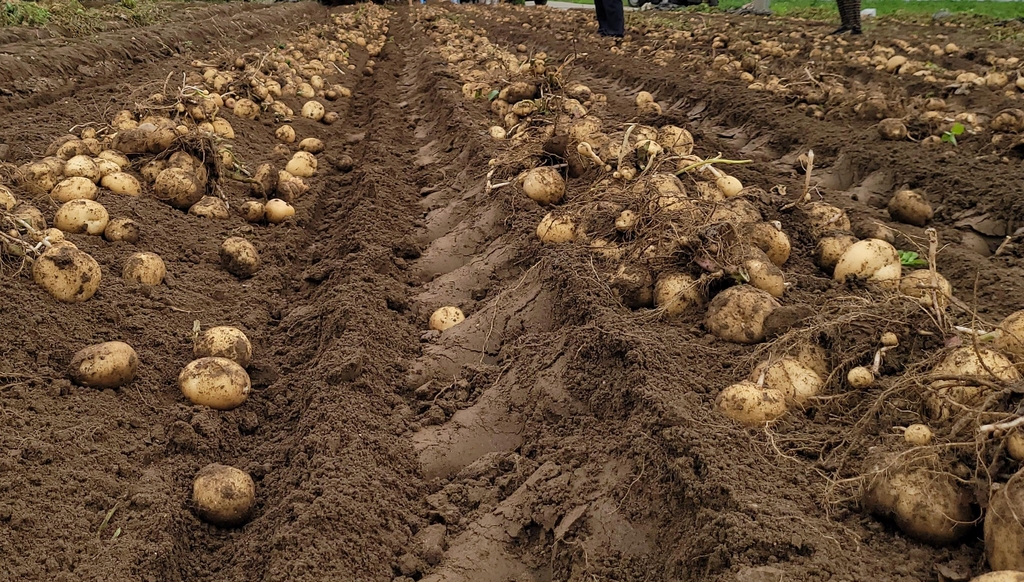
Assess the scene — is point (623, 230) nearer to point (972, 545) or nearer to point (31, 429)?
point (972, 545)

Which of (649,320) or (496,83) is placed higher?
(496,83)

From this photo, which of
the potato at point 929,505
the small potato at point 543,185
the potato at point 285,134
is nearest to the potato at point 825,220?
the small potato at point 543,185

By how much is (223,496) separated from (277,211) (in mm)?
2836

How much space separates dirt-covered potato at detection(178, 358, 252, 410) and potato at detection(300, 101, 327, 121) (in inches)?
191

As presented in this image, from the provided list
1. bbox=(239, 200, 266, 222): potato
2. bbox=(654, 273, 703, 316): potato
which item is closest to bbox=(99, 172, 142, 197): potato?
bbox=(239, 200, 266, 222): potato

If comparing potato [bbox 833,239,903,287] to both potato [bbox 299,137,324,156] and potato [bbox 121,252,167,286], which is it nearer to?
potato [bbox 121,252,167,286]

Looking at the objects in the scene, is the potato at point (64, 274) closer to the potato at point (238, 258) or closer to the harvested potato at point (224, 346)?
the harvested potato at point (224, 346)

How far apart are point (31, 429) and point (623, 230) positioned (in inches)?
108

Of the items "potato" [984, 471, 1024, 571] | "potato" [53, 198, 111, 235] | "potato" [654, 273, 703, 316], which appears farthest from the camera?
"potato" [53, 198, 111, 235]

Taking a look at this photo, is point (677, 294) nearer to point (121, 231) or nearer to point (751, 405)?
point (751, 405)

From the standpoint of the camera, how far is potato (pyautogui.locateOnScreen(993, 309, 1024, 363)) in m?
2.23

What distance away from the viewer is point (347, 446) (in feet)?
8.87

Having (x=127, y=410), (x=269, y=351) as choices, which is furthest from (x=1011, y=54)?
(x=127, y=410)

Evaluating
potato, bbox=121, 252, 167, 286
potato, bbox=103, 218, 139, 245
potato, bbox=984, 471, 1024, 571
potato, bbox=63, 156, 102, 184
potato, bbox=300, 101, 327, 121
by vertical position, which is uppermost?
potato, bbox=63, 156, 102, 184
